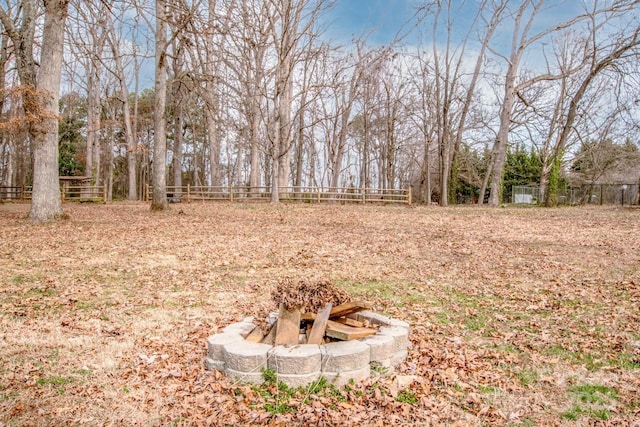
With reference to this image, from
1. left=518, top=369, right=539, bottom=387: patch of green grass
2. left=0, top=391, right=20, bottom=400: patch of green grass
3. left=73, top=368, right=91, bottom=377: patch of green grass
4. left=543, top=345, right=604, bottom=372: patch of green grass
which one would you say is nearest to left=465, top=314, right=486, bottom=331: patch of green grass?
left=543, top=345, right=604, bottom=372: patch of green grass

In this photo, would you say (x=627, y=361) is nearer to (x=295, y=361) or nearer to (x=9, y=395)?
(x=295, y=361)

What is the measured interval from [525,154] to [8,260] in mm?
35746

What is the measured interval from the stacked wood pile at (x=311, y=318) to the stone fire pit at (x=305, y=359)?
0.38 feet

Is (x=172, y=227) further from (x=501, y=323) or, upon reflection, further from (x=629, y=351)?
(x=629, y=351)

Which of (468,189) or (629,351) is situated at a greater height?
(468,189)

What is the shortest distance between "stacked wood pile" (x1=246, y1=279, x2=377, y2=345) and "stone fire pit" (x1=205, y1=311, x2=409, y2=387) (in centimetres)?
12

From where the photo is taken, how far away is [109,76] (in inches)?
1083

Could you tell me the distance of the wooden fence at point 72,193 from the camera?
21031 millimetres

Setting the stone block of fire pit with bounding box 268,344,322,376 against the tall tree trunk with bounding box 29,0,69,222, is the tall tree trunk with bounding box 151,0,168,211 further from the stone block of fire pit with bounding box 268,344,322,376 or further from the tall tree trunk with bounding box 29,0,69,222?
the stone block of fire pit with bounding box 268,344,322,376

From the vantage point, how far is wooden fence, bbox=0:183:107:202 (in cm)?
2103

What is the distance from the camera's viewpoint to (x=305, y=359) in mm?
3113

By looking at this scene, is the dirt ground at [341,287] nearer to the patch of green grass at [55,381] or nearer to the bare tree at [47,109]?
the patch of green grass at [55,381]

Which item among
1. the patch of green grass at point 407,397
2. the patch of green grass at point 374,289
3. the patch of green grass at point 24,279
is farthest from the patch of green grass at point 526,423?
the patch of green grass at point 24,279

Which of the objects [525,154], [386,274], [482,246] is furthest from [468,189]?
[386,274]
